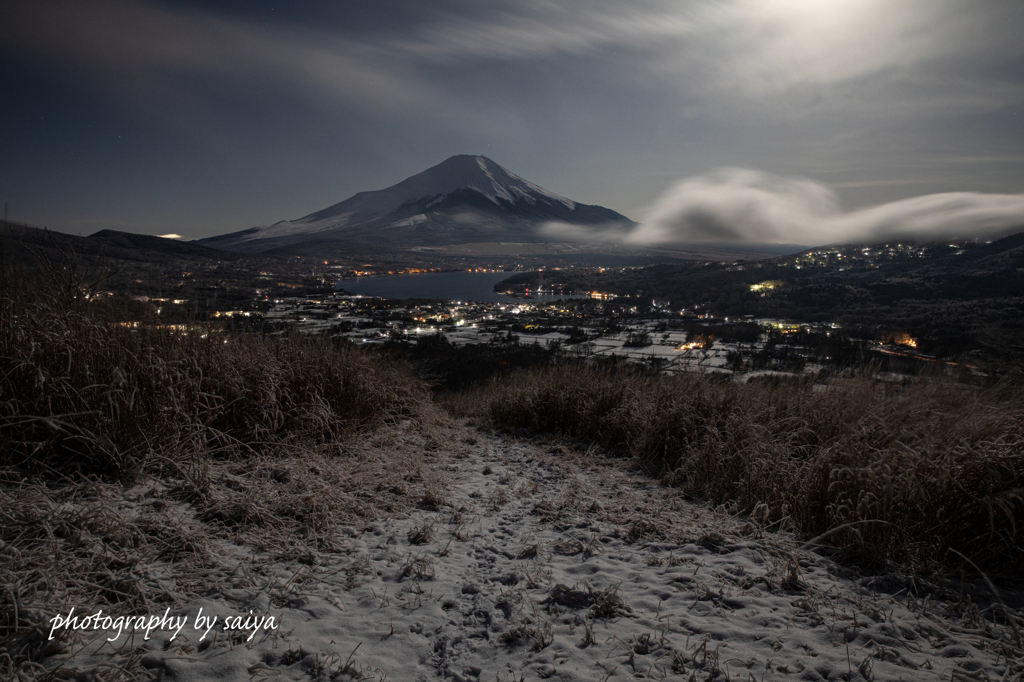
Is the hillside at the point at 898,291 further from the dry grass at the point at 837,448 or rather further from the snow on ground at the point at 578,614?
the snow on ground at the point at 578,614

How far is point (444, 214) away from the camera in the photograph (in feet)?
485

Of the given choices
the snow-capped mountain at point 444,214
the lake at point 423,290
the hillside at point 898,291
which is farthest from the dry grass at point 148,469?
the snow-capped mountain at point 444,214

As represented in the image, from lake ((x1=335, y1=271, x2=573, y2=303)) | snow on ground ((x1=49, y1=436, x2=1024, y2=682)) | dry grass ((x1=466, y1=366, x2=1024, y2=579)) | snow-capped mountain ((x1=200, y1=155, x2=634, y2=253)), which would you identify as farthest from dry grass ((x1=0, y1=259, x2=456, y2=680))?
snow-capped mountain ((x1=200, y1=155, x2=634, y2=253))

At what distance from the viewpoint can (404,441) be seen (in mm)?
4777

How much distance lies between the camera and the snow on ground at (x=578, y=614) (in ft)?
5.45

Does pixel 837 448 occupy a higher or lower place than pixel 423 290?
lower

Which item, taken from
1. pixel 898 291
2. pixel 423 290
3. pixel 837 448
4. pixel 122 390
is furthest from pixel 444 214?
pixel 837 448

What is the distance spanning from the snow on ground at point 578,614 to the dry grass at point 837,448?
333mm

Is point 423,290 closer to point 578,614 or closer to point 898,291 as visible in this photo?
point 898,291

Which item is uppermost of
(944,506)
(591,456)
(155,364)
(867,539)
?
(155,364)

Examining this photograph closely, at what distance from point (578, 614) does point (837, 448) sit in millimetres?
2497

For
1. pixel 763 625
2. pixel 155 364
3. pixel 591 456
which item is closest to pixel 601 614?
pixel 763 625

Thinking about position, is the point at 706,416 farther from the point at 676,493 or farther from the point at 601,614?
the point at 601,614

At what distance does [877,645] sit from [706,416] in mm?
3076
